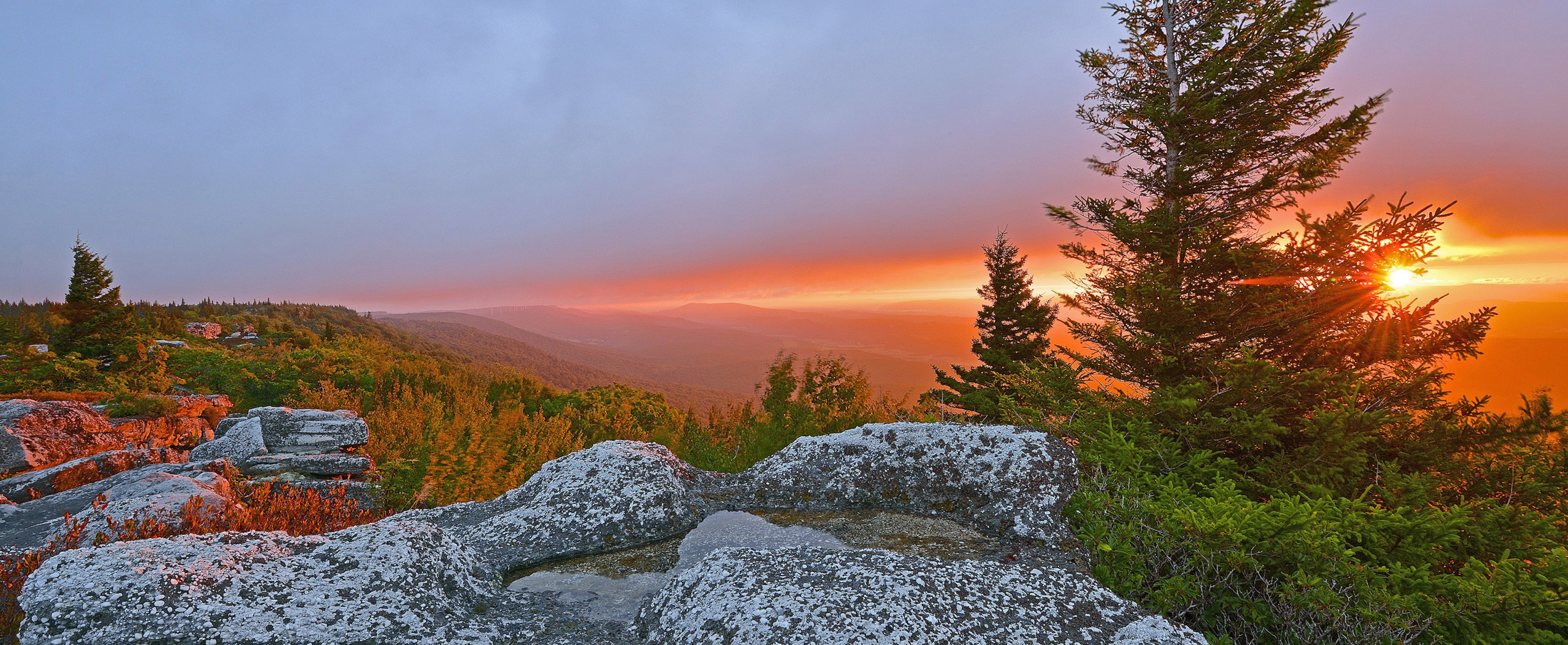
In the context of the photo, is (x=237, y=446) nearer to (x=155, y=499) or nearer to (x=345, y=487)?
A: (x=345, y=487)

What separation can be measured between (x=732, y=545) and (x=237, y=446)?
34.8 feet

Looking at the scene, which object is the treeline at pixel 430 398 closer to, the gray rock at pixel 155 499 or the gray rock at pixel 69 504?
the gray rock at pixel 155 499

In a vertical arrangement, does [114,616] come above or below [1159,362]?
below

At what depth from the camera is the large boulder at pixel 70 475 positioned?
7.38 m

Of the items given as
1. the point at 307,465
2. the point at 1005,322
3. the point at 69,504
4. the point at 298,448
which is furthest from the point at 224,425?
the point at 1005,322

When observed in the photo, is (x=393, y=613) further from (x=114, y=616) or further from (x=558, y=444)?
(x=558, y=444)

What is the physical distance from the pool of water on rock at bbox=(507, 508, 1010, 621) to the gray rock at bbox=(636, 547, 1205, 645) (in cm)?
65

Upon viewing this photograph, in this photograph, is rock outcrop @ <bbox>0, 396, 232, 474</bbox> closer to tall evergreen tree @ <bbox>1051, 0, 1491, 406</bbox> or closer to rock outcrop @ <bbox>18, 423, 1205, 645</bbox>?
rock outcrop @ <bbox>18, 423, 1205, 645</bbox>

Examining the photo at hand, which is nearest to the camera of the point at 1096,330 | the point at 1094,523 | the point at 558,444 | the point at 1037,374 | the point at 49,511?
the point at 1094,523

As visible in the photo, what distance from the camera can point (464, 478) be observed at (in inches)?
298

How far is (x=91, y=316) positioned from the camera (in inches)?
711

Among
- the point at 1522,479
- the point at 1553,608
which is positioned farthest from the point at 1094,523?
the point at 1522,479

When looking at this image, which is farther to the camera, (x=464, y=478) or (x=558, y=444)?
(x=558, y=444)

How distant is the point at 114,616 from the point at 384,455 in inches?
352
